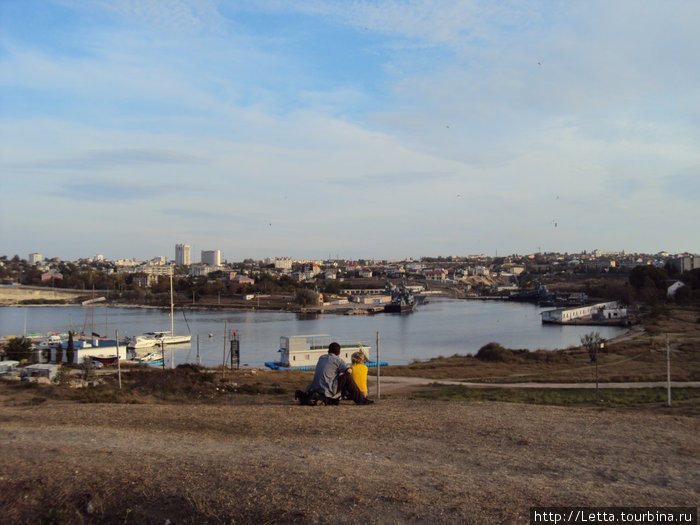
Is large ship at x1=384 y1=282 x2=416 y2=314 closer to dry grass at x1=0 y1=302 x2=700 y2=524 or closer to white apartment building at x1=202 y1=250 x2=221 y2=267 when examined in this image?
dry grass at x1=0 y1=302 x2=700 y2=524

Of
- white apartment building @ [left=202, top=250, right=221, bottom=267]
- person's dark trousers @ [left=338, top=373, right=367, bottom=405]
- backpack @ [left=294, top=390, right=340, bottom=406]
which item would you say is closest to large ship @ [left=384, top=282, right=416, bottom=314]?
person's dark trousers @ [left=338, top=373, right=367, bottom=405]

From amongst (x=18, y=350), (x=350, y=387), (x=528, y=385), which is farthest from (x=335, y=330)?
(x=350, y=387)

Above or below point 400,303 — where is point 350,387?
above

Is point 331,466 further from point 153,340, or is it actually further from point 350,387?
point 153,340

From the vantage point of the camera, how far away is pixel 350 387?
5.55 metres

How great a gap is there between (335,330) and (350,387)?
31.8m

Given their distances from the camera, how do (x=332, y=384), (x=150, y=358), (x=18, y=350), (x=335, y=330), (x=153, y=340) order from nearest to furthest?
1. (x=332, y=384)
2. (x=18, y=350)
3. (x=150, y=358)
4. (x=153, y=340)
5. (x=335, y=330)

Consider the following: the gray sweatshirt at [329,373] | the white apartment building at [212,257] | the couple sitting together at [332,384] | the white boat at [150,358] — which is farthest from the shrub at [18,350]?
the white apartment building at [212,257]

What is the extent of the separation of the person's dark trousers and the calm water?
16580 millimetres

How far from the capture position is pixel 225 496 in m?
2.75

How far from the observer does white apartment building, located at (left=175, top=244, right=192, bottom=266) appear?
159m

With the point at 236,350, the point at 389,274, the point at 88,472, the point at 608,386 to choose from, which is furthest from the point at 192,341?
the point at 389,274

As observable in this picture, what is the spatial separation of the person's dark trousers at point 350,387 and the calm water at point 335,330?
16580mm

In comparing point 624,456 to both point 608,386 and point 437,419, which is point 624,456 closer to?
point 437,419
